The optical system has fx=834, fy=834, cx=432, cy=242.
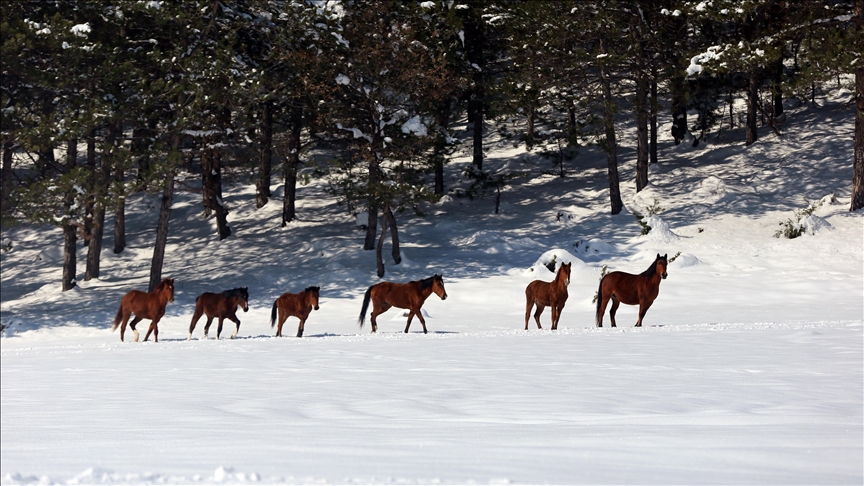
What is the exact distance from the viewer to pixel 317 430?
18.9 ft

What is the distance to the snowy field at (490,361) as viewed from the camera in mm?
4676

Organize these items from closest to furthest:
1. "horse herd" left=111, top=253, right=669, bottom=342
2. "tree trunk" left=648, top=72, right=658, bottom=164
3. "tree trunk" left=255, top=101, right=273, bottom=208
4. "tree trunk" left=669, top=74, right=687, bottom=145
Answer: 1. "horse herd" left=111, top=253, right=669, bottom=342
2. "tree trunk" left=255, top=101, right=273, bottom=208
3. "tree trunk" left=669, top=74, right=687, bottom=145
4. "tree trunk" left=648, top=72, right=658, bottom=164

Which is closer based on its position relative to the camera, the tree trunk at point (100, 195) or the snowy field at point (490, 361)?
the snowy field at point (490, 361)

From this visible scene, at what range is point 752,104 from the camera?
3641 cm

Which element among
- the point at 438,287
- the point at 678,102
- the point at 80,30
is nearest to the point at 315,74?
the point at 80,30

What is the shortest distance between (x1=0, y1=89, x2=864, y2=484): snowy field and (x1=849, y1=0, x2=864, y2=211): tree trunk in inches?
26.2

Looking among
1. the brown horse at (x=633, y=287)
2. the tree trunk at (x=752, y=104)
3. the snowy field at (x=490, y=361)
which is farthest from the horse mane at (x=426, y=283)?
the tree trunk at (x=752, y=104)

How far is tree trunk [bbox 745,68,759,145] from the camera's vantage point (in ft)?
116

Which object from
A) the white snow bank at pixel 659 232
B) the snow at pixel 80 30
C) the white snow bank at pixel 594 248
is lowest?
the white snow bank at pixel 594 248

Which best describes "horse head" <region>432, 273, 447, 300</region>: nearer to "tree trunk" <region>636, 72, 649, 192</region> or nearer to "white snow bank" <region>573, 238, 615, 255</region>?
"white snow bank" <region>573, 238, 615, 255</region>

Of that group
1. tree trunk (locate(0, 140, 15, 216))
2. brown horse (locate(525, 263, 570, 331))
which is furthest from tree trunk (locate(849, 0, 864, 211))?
tree trunk (locate(0, 140, 15, 216))

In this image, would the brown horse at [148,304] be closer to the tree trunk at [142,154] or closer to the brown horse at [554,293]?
the brown horse at [554,293]

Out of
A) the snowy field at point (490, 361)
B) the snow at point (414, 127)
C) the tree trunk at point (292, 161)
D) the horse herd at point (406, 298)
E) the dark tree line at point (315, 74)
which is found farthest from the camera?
the tree trunk at point (292, 161)

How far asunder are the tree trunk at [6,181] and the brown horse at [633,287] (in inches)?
701
